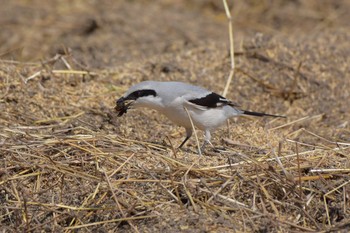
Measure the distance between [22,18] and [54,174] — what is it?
256 inches

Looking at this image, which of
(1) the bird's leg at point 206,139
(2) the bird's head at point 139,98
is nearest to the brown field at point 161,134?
(1) the bird's leg at point 206,139

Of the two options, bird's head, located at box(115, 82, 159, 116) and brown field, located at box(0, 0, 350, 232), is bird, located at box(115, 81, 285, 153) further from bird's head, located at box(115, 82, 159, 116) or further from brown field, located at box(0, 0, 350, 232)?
brown field, located at box(0, 0, 350, 232)

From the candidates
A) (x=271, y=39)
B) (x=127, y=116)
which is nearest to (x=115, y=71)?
(x=127, y=116)

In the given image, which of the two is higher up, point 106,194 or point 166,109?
point 166,109

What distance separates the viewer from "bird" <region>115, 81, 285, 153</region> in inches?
234

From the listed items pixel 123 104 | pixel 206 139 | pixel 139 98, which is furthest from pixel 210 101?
pixel 123 104

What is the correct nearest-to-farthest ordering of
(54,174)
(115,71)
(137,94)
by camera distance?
(54,174) < (137,94) < (115,71)

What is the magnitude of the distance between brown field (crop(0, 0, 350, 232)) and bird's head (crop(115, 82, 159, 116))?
30 cm

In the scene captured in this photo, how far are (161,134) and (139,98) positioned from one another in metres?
0.94

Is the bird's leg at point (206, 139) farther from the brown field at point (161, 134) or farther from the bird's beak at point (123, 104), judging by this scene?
the bird's beak at point (123, 104)

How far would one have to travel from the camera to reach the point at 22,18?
1151cm

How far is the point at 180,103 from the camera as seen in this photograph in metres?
6.02

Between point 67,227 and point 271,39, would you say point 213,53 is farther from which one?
point 67,227

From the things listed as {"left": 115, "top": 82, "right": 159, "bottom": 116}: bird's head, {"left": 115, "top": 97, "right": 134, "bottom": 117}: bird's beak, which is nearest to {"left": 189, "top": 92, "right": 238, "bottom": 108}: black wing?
{"left": 115, "top": 82, "right": 159, "bottom": 116}: bird's head
